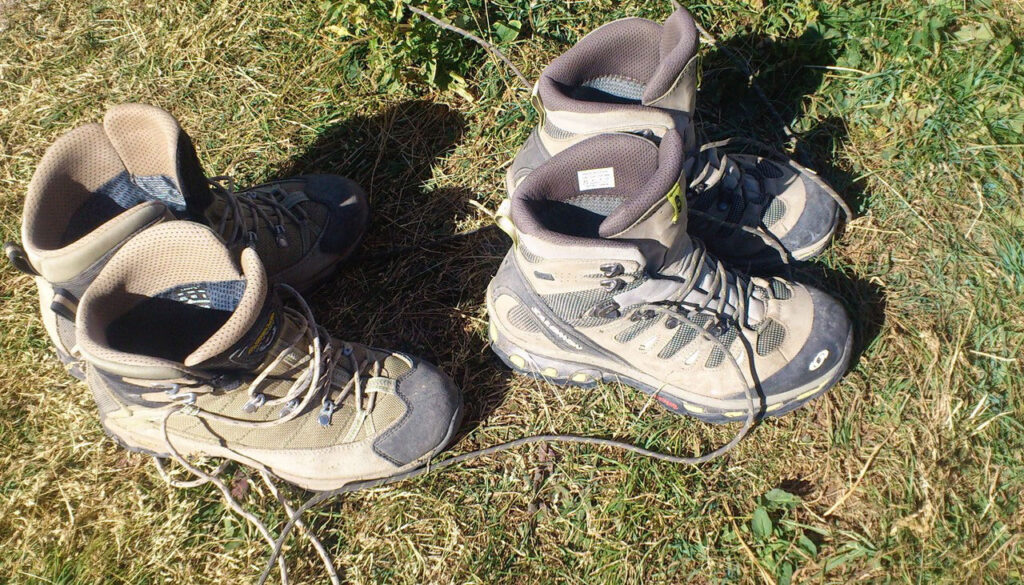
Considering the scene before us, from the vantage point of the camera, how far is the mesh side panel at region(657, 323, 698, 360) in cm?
210

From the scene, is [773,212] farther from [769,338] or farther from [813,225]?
[769,338]

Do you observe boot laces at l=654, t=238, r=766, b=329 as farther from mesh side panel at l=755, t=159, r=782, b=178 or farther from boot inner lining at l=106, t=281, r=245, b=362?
boot inner lining at l=106, t=281, r=245, b=362

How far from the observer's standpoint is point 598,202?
2.05 meters

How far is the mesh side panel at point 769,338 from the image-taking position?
82.8 inches

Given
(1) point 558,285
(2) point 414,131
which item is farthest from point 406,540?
(2) point 414,131

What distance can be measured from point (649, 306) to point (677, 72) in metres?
0.66

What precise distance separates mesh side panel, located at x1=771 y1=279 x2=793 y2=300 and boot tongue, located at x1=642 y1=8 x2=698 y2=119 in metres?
0.56

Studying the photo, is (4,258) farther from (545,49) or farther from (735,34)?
(735,34)

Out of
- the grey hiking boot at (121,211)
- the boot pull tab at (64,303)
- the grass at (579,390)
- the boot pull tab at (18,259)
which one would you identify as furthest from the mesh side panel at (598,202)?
the boot pull tab at (18,259)

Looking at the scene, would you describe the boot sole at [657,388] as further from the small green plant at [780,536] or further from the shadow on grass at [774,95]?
the shadow on grass at [774,95]

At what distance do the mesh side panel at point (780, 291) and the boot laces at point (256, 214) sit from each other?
5.00ft

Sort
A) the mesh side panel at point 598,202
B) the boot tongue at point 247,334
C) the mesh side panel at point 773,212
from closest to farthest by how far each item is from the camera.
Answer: the boot tongue at point 247,334, the mesh side panel at point 598,202, the mesh side panel at point 773,212

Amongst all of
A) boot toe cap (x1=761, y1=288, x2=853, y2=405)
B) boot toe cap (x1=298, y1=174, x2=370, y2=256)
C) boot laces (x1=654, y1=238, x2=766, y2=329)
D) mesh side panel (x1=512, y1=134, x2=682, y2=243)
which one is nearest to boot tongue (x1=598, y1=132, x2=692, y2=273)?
mesh side panel (x1=512, y1=134, x2=682, y2=243)

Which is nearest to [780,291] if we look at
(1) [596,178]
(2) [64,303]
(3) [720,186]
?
(3) [720,186]
